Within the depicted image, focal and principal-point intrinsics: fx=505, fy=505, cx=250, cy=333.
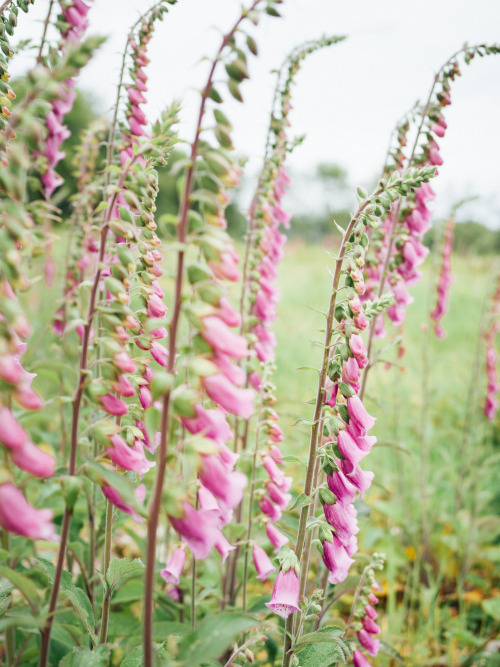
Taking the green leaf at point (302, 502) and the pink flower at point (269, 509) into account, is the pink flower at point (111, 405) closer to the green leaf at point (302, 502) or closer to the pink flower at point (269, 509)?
the green leaf at point (302, 502)

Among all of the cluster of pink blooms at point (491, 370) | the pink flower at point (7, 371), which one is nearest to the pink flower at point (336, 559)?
the pink flower at point (7, 371)

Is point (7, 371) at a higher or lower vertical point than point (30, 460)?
higher

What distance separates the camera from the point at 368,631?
1.60m

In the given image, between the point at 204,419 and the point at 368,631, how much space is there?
3.76ft

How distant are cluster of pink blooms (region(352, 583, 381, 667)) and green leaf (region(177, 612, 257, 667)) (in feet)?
2.66

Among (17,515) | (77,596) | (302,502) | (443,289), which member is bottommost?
(77,596)

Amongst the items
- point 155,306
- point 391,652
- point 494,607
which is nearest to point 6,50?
point 155,306

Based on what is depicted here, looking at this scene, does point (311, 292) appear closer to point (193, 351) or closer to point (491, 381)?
point (491, 381)

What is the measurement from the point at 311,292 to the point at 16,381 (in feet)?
27.6

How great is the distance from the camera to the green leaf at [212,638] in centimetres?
85

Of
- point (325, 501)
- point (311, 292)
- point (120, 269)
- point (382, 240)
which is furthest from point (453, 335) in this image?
point (120, 269)

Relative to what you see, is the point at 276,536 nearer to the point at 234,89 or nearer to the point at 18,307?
the point at 18,307

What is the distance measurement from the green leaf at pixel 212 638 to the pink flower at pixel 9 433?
48 centimetres

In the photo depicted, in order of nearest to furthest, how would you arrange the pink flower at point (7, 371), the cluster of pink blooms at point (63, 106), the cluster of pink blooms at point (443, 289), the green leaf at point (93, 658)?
the pink flower at point (7, 371) → the green leaf at point (93, 658) → the cluster of pink blooms at point (63, 106) → the cluster of pink blooms at point (443, 289)
